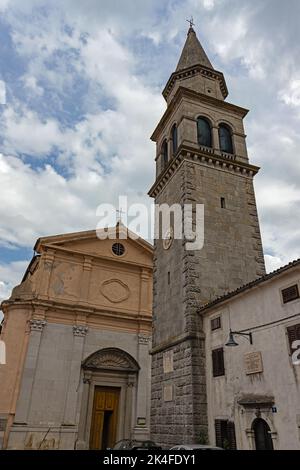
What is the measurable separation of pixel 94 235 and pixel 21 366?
1015 centimetres

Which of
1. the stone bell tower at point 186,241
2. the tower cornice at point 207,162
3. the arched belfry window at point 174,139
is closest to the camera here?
the stone bell tower at point 186,241

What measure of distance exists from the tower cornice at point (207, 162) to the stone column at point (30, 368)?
457 inches

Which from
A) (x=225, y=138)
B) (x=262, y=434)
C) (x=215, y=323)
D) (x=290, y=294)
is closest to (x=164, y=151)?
(x=225, y=138)

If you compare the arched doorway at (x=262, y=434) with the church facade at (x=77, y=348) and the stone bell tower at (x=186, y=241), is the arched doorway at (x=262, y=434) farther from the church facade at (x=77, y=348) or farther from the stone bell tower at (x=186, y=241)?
the church facade at (x=77, y=348)

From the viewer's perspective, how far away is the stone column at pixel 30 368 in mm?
19969

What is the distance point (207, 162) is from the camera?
1847 centimetres

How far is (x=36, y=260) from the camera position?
85.6 feet

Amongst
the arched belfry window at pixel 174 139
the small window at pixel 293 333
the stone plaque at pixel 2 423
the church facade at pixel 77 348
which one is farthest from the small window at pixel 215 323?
the stone plaque at pixel 2 423

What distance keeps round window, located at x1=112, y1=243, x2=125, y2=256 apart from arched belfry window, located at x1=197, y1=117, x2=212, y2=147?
447 inches

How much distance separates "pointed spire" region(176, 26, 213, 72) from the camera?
23.4 m

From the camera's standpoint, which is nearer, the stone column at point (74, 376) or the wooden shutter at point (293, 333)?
the wooden shutter at point (293, 333)

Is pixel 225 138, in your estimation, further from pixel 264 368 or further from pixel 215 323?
pixel 264 368

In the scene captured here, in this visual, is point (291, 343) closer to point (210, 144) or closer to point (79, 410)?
point (210, 144)

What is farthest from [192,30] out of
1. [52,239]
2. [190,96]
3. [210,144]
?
[52,239]
